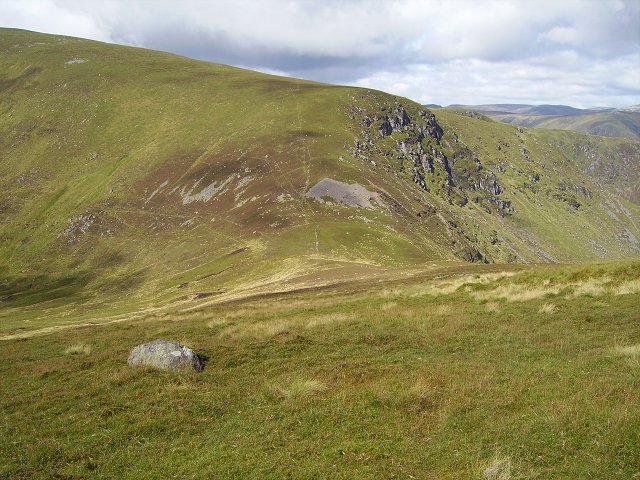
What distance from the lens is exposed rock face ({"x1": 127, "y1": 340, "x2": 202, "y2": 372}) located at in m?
18.1

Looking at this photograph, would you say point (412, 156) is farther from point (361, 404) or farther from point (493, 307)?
point (361, 404)

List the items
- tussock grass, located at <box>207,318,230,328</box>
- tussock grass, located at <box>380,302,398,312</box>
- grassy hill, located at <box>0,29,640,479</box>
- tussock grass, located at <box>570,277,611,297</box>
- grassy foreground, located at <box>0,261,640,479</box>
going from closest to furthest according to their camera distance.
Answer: grassy foreground, located at <box>0,261,640,479</box> < grassy hill, located at <box>0,29,640,479</box> < tussock grass, located at <box>570,277,611,297</box> < tussock grass, located at <box>207,318,230,328</box> < tussock grass, located at <box>380,302,398,312</box>

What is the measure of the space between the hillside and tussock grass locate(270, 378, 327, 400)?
139 feet

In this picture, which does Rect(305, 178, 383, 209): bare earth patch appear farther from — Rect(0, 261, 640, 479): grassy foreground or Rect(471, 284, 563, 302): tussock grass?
Rect(0, 261, 640, 479): grassy foreground

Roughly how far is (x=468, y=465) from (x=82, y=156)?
6561 inches

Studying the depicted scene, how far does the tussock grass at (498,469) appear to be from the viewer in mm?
9555

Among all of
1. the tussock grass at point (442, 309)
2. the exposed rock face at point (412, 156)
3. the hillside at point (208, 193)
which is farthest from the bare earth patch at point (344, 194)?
the tussock grass at point (442, 309)

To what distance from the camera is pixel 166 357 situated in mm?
18438

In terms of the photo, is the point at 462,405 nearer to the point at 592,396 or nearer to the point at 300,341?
the point at 592,396

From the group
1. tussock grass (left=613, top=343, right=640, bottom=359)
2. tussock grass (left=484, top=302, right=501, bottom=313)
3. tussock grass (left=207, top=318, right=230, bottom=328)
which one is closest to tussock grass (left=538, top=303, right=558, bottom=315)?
tussock grass (left=484, top=302, right=501, bottom=313)

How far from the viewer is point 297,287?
187 feet

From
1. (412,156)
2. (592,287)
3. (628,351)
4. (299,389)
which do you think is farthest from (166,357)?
(412,156)

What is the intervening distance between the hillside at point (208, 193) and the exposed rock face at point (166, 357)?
126ft

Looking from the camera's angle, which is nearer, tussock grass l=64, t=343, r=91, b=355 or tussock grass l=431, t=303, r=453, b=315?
tussock grass l=64, t=343, r=91, b=355
